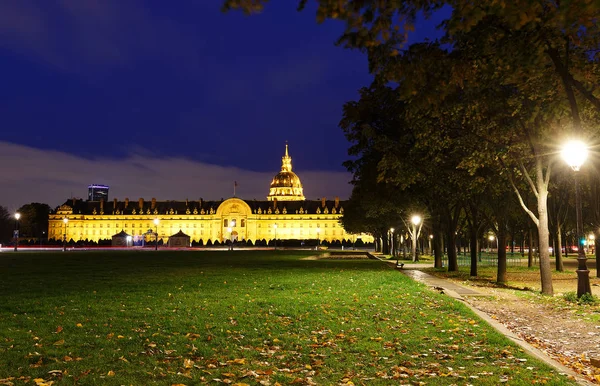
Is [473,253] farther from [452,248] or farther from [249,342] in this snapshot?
[249,342]

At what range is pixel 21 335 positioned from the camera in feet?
32.8

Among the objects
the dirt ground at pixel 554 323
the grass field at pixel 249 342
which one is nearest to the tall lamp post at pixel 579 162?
the dirt ground at pixel 554 323

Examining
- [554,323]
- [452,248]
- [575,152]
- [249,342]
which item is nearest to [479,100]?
[575,152]

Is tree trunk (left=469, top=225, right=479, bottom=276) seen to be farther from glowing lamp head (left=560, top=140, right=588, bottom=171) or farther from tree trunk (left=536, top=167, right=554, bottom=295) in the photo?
glowing lamp head (left=560, top=140, right=588, bottom=171)

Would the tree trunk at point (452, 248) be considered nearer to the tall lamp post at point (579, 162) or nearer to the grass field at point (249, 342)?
the tall lamp post at point (579, 162)

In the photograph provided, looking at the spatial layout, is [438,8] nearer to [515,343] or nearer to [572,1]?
[572,1]

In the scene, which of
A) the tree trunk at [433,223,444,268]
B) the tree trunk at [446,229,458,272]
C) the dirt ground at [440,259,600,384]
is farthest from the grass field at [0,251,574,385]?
the tree trunk at [433,223,444,268]

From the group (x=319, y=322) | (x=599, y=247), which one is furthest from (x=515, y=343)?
(x=599, y=247)

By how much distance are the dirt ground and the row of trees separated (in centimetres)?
259

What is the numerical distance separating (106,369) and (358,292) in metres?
12.7

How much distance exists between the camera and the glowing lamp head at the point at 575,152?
1625cm

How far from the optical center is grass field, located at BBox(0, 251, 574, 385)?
24.6ft

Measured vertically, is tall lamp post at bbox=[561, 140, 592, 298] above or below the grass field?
above

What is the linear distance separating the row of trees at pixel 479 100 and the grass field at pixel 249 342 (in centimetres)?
400
